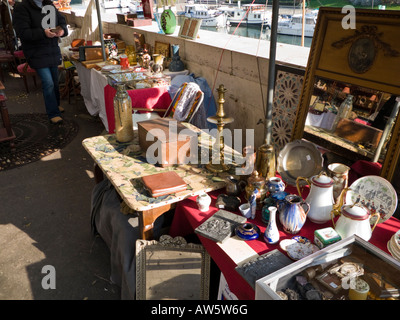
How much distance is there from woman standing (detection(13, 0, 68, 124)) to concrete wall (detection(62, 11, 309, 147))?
5.88 ft

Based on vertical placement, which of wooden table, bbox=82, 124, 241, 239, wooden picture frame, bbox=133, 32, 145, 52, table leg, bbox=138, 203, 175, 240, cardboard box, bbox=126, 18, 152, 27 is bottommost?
table leg, bbox=138, 203, 175, 240

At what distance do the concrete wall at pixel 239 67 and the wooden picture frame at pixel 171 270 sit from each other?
1.24 metres

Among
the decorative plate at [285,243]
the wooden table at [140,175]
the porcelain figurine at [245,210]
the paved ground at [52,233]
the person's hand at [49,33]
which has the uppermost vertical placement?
the person's hand at [49,33]

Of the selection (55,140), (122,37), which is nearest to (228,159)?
(55,140)

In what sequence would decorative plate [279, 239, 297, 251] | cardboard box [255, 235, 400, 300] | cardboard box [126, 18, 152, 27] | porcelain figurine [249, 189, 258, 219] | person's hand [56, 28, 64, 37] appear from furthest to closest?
cardboard box [126, 18, 152, 27]
person's hand [56, 28, 64, 37]
porcelain figurine [249, 189, 258, 219]
decorative plate [279, 239, 297, 251]
cardboard box [255, 235, 400, 300]

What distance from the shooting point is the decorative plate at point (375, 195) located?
5.39 ft

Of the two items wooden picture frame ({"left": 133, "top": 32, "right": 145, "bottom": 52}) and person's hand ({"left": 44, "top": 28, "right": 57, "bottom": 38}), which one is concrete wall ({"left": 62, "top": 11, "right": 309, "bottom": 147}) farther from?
person's hand ({"left": 44, "top": 28, "right": 57, "bottom": 38})

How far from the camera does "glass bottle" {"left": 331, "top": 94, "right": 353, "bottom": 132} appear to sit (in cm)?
198

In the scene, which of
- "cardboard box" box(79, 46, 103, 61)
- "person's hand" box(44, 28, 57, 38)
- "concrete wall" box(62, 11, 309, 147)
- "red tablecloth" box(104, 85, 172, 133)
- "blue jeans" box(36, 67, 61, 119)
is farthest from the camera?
"cardboard box" box(79, 46, 103, 61)

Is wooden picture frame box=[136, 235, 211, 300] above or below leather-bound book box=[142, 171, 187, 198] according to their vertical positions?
below

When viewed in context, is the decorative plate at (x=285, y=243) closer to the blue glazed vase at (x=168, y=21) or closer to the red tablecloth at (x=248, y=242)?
the red tablecloth at (x=248, y=242)

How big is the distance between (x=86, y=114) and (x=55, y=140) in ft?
3.80

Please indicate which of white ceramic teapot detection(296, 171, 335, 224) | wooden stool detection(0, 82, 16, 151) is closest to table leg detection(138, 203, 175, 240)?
white ceramic teapot detection(296, 171, 335, 224)

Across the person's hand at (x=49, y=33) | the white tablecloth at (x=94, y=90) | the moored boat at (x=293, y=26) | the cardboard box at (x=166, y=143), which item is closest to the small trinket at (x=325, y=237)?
the cardboard box at (x=166, y=143)
